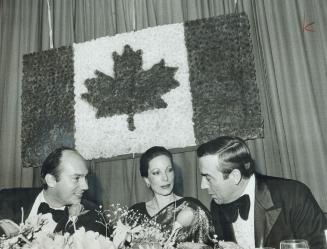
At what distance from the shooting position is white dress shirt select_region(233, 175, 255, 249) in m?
2.94

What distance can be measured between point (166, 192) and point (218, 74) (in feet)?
3.53

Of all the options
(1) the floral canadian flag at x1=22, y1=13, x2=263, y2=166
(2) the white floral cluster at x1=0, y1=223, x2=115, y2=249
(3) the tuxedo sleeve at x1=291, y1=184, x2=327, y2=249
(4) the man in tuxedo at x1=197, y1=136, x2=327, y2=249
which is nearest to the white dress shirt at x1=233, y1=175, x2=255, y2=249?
(4) the man in tuxedo at x1=197, y1=136, x2=327, y2=249

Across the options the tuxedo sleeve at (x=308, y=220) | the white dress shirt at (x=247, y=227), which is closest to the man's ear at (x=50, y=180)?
the white dress shirt at (x=247, y=227)

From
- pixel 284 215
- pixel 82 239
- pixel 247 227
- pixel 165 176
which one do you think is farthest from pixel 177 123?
pixel 82 239

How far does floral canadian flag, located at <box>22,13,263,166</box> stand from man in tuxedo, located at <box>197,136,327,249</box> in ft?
1.17

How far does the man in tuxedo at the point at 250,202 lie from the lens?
2.86m

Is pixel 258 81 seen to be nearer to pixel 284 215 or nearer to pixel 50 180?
pixel 284 215

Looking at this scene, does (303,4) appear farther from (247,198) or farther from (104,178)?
(104,178)

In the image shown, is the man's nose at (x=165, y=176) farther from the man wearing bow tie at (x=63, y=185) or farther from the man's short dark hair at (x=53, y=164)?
the man's short dark hair at (x=53, y=164)

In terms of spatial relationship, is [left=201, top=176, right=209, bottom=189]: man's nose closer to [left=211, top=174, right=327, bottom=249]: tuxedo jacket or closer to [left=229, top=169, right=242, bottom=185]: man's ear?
[left=229, top=169, right=242, bottom=185]: man's ear

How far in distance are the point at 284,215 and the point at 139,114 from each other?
4.81ft

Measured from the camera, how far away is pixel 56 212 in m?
3.26

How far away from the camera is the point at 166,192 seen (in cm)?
322

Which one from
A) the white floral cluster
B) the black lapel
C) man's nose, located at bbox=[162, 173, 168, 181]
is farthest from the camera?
man's nose, located at bbox=[162, 173, 168, 181]
